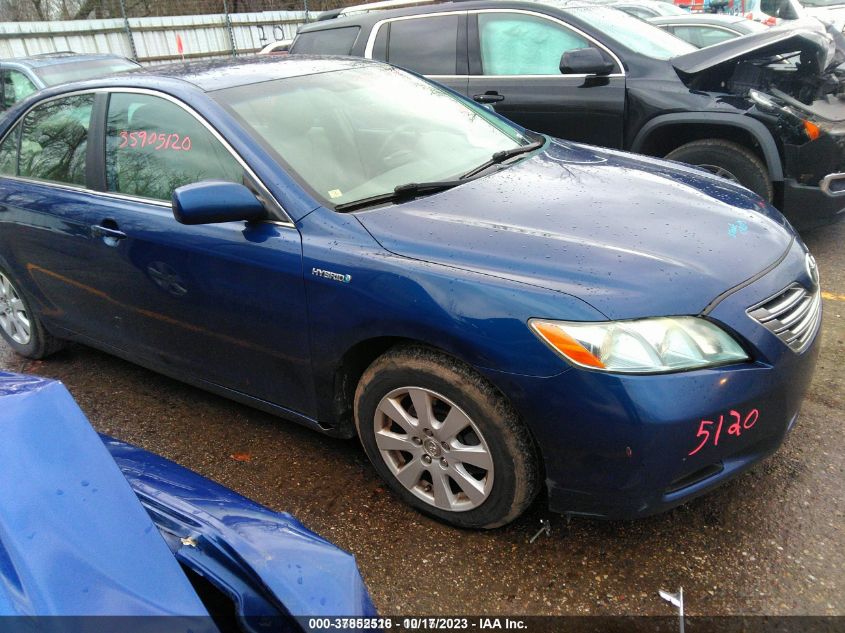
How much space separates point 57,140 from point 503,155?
2304 mm

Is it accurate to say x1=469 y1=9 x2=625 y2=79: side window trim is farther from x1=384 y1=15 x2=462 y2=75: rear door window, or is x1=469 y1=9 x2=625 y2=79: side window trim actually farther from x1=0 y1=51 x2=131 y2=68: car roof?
x1=0 y1=51 x2=131 y2=68: car roof

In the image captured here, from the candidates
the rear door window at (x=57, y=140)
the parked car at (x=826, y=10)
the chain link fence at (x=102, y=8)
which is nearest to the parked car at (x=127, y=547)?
the rear door window at (x=57, y=140)

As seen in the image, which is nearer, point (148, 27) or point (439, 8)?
point (439, 8)

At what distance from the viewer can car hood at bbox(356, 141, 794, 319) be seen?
2123 mm

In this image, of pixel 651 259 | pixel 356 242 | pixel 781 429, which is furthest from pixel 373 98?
pixel 781 429

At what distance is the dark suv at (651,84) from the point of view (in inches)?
179

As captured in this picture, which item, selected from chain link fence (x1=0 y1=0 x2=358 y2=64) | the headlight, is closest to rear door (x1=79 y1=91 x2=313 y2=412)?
the headlight

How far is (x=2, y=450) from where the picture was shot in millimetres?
1302

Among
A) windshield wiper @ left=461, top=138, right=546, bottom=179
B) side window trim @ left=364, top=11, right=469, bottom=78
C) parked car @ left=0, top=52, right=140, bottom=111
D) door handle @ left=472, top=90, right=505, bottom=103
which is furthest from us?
parked car @ left=0, top=52, right=140, bottom=111

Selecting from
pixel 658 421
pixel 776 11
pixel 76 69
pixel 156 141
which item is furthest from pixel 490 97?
pixel 776 11

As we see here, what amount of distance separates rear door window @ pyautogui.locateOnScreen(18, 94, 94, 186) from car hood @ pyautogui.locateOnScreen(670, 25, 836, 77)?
3832mm

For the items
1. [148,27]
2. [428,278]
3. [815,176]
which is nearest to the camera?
[428,278]

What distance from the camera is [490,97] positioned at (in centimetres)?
546

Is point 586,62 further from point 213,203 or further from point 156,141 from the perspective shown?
point 213,203
